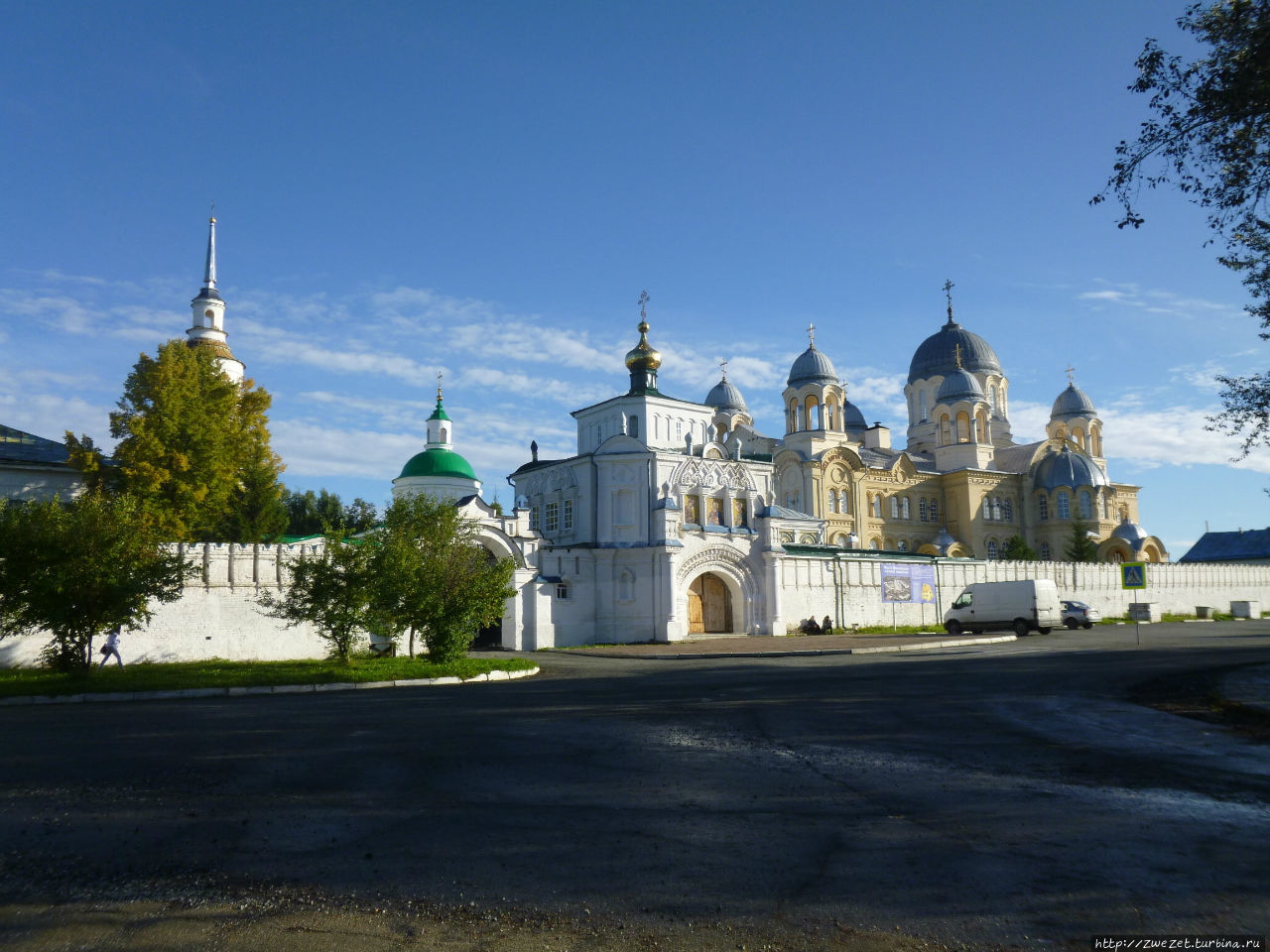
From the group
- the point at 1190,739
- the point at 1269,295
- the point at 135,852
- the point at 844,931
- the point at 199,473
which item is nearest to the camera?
the point at 844,931

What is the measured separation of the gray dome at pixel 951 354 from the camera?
7506 centimetres

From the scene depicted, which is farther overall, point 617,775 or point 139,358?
point 139,358

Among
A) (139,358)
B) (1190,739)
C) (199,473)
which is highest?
(139,358)

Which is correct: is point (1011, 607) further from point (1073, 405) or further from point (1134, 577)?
point (1073, 405)

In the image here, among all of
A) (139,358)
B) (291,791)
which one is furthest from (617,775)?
(139,358)

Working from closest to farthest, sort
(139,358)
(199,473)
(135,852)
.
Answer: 1. (135,852)
2. (199,473)
3. (139,358)

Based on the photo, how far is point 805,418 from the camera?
212 ft

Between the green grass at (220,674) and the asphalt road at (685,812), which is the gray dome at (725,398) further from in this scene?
the asphalt road at (685,812)

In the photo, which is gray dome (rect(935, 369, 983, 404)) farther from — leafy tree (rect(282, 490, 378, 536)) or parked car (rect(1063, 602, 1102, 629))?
leafy tree (rect(282, 490, 378, 536))

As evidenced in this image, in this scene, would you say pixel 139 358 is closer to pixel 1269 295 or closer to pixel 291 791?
pixel 291 791

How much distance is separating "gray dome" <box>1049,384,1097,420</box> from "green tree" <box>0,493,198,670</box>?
249 feet

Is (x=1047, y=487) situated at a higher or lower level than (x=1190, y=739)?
higher

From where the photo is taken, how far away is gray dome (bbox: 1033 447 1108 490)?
68312 mm

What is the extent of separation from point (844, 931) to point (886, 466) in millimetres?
64284
